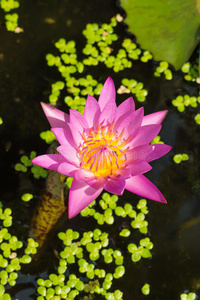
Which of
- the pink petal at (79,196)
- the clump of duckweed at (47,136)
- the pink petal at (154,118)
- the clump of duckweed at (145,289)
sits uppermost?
the pink petal at (154,118)

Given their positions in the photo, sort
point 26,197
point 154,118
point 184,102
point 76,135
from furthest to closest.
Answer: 1. point 184,102
2. point 26,197
3. point 154,118
4. point 76,135

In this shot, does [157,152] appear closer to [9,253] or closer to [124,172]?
[124,172]

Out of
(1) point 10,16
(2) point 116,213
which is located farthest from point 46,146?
(1) point 10,16

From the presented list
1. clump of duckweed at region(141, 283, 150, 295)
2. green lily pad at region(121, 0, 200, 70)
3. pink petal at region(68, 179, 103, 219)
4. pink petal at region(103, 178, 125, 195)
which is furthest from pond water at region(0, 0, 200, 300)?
→ pink petal at region(103, 178, 125, 195)

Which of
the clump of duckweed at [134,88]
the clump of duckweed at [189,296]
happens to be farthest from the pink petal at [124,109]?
the clump of duckweed at [189,296]

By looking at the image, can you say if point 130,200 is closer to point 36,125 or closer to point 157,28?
point 36,125

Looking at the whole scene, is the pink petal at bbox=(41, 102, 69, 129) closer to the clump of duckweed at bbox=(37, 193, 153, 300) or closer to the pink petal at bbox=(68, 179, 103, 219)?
the pink petal at bbox=(68, 179, 103, 219)

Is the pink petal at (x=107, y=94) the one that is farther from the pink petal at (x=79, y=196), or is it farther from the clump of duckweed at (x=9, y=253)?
the clump of duckweed at (x=9, y=253)
